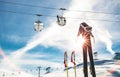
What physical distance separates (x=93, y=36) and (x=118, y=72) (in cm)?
8455

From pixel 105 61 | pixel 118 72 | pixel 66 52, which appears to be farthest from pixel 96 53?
pixel 66 52

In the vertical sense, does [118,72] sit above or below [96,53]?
below

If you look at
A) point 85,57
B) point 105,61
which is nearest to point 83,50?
point 85,57

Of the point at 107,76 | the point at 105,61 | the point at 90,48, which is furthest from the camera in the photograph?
the point at 105,61

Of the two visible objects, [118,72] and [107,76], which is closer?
[107,76]

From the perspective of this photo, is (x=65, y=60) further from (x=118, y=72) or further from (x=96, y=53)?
(x=96, y=53)

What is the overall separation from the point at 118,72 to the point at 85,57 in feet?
277

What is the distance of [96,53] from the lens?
7057 inches

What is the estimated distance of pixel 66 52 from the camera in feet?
94.8

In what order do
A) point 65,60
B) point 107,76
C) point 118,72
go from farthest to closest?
point 118,72 < point 107,76 < point 65,60

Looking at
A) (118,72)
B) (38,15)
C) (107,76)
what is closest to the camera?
(38,15)

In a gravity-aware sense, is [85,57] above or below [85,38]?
below

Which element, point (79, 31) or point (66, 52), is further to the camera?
point (66, 52)

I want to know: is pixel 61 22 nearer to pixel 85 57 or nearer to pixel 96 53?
pixel 85 57
